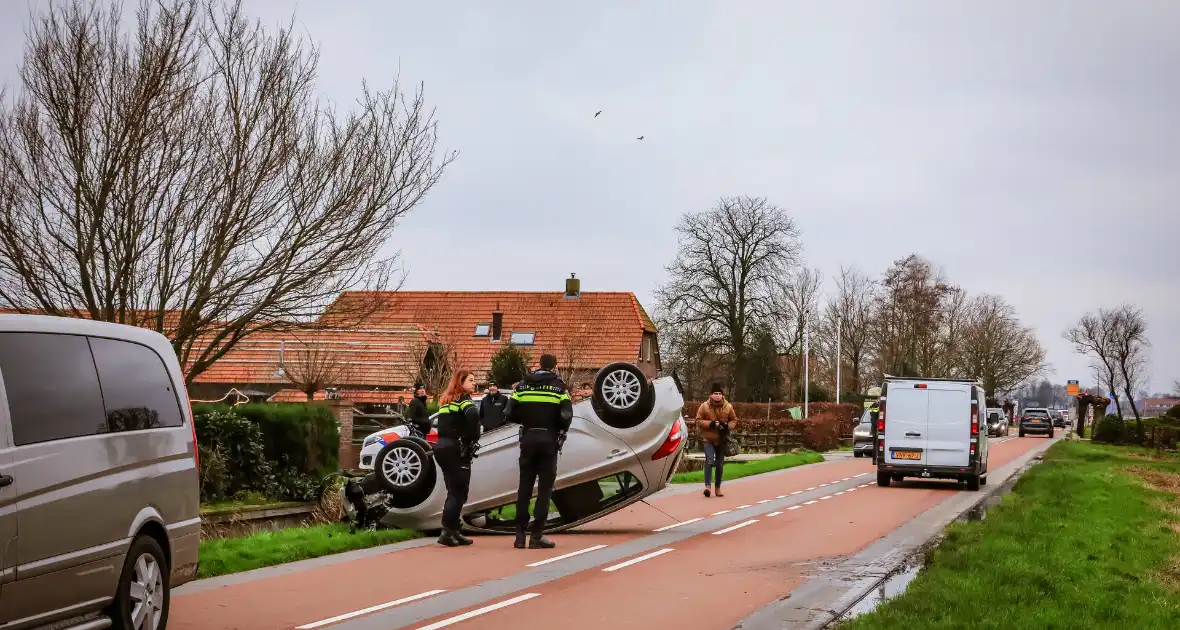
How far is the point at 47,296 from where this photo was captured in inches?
764

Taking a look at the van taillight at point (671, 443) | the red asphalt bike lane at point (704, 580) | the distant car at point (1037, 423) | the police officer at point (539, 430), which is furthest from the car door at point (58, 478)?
the distant car at point (1037, 423)

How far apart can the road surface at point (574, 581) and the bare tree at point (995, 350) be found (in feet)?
267

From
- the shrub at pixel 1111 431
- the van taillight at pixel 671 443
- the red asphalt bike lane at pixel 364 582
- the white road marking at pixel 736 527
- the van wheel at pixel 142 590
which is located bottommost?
the red asphalt bike lane at pixel 364 582

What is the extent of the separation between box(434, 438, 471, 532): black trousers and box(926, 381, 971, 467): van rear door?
A: 47.6 ft

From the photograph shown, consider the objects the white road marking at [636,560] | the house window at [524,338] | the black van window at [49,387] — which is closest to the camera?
the black van window at [49,387]

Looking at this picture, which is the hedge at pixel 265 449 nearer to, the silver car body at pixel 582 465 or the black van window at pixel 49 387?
the silver car body at pixel 582 465

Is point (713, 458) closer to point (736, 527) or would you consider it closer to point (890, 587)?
point (736, 527)

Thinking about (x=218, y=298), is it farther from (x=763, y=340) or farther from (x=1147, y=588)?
(x=763, y=340)

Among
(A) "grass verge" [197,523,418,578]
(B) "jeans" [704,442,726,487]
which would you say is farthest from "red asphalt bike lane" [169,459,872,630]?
(B) "jeans" [704,442,726,487]

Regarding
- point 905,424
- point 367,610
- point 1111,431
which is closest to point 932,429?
point 905,424

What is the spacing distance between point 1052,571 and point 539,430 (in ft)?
16.9

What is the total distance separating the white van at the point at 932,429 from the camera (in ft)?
86.9

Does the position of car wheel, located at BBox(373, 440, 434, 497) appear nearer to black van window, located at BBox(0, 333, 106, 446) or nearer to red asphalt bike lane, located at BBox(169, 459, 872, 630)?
red asphalt bike lane, located at BBox(169, 459, 872, 630)

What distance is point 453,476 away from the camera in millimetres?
14352
